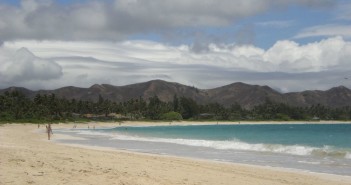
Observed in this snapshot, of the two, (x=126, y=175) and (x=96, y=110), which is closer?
(x=126, y=175)

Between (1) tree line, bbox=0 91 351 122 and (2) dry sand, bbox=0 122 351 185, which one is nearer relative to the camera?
(2) dry sand, bbox=0 122 351 185

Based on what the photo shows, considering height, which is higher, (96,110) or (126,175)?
(96,110)

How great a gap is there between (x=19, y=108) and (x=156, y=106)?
70570 mm

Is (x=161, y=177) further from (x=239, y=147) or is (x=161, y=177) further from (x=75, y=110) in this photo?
(x=75, y=110)

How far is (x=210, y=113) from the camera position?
193m

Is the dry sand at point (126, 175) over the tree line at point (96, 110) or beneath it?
beneath

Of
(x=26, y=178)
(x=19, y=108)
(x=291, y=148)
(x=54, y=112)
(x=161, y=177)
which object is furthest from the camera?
(x=54, y=112)

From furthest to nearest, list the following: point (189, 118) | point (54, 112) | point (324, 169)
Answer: point (189, 118)
point (54, 112)
point (324, 169)

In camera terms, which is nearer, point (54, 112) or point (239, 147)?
point (239, 147)

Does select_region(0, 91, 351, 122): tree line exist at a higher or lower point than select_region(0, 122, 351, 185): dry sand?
higher

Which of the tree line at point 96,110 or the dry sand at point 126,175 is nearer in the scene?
the dry sand at point 126,175

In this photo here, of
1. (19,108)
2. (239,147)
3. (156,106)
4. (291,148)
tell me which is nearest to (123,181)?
(291,148)

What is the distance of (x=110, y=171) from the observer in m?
14.3

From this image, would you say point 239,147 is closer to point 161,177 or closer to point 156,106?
point 161,177
